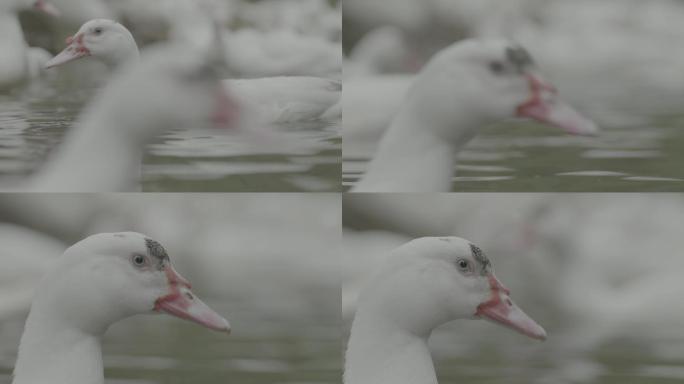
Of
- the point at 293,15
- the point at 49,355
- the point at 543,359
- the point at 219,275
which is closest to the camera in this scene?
the point at 49,355

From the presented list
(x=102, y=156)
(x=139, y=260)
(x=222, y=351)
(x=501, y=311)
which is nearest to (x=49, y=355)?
(x=139, y=260)

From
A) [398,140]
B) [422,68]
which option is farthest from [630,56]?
[398,140]

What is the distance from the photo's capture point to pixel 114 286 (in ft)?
11.5

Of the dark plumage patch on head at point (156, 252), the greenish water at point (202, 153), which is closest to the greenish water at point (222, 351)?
the greenish water at point (202, 153)

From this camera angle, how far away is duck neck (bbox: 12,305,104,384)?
3.44 m

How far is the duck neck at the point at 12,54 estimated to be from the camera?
3.94m

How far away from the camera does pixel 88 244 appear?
3.46 metres

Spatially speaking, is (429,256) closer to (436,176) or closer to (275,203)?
(436,176)

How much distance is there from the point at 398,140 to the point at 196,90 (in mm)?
440

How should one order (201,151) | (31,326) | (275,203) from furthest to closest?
(275,203)
(201,151)
(31,326)

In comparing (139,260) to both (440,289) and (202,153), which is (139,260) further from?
(440,289)

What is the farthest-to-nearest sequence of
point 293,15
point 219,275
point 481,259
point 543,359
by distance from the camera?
point 219,275 → point 543,359 → point 293,15 → point 481,259

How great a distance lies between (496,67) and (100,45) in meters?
0.90

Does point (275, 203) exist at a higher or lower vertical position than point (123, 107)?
lower
